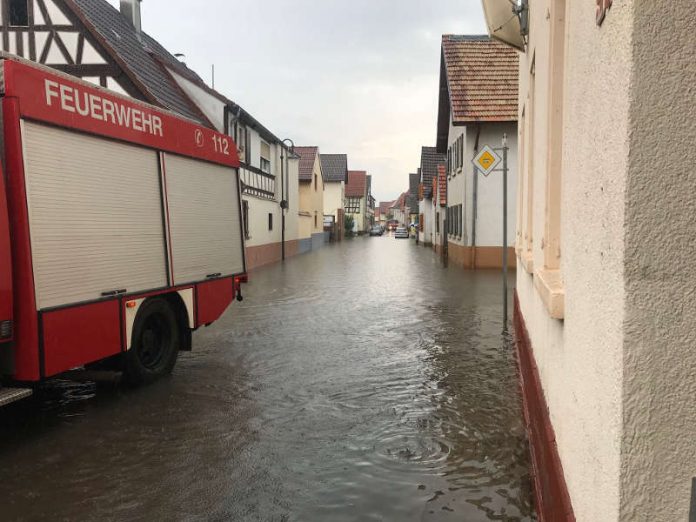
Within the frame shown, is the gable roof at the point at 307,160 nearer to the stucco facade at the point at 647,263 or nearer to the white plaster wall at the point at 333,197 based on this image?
the white plaster wall at the point at 333,197

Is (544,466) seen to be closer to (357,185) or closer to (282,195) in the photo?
(282,195)

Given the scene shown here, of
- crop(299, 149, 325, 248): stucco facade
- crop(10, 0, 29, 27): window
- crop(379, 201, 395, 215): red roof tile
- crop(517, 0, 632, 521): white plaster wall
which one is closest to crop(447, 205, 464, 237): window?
crop(299, 149, 325, 248): stucco facade

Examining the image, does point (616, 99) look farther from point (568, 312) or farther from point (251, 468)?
point (251, 468)

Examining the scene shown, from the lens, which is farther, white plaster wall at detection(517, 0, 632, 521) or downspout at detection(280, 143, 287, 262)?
downspout at detection(280, 143, 287, 262)

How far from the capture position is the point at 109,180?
19.2 ft

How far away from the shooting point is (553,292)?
3338 millimetres

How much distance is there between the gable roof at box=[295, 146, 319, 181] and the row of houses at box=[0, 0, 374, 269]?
573cm

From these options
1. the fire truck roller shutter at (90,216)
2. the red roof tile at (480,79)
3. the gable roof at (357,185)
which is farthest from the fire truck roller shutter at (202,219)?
the gable roof at (357,185)

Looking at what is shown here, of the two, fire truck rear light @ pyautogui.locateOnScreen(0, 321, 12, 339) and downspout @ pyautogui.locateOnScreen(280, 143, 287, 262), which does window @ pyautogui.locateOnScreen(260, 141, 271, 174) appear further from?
fire truck rear light @ pyautogui.locateOnScreen(0, 321, 12, 339)

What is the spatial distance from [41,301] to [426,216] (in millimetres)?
47516

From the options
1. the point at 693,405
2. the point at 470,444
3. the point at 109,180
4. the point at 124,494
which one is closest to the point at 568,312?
the point at 693,405

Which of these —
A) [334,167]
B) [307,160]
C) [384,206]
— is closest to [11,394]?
[307,160]

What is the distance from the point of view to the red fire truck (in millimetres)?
4742

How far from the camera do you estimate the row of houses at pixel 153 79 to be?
15.7 m
